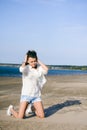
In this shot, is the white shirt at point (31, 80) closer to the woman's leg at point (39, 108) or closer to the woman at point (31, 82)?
the woman at point (31, 82)

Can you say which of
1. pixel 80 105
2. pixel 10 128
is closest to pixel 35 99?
pixel 10 128

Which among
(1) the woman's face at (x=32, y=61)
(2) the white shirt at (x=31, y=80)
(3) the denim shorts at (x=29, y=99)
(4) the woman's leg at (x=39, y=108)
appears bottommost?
(4) the woman's leg at (x=39, y=108)

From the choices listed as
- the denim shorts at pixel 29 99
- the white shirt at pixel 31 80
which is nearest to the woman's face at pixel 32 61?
the white shirt at pixel 31 80

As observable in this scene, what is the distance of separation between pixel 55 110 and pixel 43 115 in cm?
143

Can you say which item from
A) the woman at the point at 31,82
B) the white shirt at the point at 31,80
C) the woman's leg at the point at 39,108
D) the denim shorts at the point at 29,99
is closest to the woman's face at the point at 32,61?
the woman at the point at 31,82

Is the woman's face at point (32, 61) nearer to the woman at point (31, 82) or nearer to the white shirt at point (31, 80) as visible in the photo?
the woman at point (31, 82)

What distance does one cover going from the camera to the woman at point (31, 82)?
27.7ft

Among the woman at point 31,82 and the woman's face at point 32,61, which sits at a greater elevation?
the woman's face at point 32,61

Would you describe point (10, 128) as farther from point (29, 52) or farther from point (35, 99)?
point (29, 52)

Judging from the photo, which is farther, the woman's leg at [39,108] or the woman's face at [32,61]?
the woman's leg at [39,108]

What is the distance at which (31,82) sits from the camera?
8484 mm

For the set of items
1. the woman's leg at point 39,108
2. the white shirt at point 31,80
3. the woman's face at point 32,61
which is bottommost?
the woman's leg at point 39,108

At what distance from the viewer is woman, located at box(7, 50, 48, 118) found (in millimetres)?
8438

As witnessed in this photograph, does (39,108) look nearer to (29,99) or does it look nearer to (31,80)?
(29,99)
